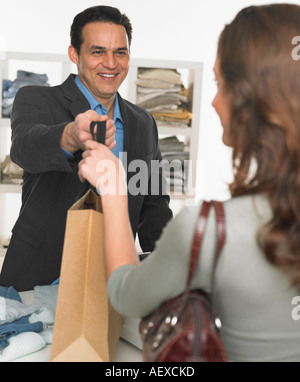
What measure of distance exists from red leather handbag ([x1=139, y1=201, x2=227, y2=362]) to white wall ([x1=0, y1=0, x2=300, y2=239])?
3391mm

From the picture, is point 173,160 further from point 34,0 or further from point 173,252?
point 173,252

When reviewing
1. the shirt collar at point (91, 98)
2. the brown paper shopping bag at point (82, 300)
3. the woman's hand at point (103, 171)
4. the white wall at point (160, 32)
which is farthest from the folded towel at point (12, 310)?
the white wall at point (160, 32)

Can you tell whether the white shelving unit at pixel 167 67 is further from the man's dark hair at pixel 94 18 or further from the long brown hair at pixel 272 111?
the long brown hair at pixel 272 111

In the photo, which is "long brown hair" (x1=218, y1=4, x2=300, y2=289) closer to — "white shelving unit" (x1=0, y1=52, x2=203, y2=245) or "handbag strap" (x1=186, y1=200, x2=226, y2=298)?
"handbag strap" (x1=186, y1=200, x2=226, y2=298)

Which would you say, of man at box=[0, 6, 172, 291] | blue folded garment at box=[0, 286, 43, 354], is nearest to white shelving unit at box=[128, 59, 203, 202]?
man at box=[0, 6, 172, 291]

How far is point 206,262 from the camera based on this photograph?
765 mm

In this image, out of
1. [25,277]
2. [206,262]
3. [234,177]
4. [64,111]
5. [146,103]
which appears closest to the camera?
[206,262]

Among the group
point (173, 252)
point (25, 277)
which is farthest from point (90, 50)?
point (173, 252)

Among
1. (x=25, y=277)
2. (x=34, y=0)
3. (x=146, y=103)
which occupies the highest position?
(x=34, y=0)

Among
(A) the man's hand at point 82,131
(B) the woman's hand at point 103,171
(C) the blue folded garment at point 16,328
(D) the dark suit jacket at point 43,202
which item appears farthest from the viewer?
(D) the dark suit jacket at point 43,202

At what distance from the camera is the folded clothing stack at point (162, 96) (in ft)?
11.1

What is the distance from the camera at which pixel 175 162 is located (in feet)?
11.3

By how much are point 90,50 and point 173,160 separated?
157cm

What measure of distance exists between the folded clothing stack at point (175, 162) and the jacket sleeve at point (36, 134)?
65.8 inches
